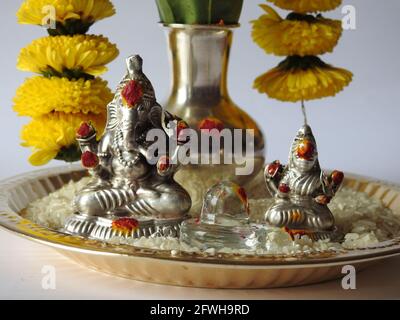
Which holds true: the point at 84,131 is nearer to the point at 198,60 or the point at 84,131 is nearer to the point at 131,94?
the point at 131,94

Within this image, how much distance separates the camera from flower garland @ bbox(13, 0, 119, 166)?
1.27 m

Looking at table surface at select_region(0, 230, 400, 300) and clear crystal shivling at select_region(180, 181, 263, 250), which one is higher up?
clear crystal shivling at select_region(180, 181, 263, 250)

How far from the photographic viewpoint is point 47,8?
1271mm

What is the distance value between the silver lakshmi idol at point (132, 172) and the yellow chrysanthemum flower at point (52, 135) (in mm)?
69

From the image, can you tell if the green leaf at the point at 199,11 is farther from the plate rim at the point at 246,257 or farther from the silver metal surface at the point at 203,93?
the plate rim at the point at 246,257

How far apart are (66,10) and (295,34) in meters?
0.34

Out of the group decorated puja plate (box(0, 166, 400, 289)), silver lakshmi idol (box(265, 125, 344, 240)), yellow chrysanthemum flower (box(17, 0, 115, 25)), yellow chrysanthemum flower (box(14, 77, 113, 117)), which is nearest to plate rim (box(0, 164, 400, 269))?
decorated puja plate (box(0, 166, 400, 289))

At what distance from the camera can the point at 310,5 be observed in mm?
1376

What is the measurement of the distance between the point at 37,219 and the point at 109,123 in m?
0.17

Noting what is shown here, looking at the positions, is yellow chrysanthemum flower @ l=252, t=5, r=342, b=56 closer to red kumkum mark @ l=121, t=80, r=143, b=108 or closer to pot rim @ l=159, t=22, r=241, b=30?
pot rim @ l=159, t=22, r=241, b=30

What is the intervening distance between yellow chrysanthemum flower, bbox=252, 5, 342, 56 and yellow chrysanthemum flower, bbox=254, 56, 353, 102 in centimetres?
2

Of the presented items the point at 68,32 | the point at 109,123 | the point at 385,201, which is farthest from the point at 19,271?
the point at 385,201

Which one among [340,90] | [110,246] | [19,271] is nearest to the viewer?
[110,246]

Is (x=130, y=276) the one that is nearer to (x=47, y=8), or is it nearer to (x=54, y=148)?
(x=54, y=148)
